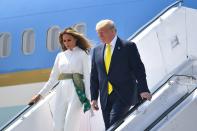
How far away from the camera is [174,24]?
6.01 meters

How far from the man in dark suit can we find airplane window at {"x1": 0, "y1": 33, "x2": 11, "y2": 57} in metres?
4.69

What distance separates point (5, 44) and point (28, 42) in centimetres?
63

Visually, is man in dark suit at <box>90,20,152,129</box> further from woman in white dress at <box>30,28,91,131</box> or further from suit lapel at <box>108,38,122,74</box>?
woman in white dress at <box>30,28,91,131</box>

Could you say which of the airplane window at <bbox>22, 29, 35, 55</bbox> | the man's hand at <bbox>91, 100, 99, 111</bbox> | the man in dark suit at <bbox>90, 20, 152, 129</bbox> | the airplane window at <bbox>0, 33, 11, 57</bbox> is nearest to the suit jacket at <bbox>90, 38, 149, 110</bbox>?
the man in dark suit at <bbox>90, 20, 152, 129</bbox>

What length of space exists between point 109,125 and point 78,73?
0.86 m

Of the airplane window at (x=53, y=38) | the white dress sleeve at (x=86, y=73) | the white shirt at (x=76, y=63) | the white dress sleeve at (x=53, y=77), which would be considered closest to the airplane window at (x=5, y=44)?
the airplane window at (x=53, y=38)

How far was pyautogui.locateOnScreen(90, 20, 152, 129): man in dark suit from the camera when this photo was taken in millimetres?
4555

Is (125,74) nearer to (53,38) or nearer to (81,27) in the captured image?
(81,27)

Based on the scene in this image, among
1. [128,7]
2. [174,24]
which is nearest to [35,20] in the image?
[128,7]

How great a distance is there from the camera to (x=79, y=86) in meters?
5.22

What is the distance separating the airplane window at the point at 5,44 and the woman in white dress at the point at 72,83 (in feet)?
13.0

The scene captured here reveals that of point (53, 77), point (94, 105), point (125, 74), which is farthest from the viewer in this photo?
point (53, 77)

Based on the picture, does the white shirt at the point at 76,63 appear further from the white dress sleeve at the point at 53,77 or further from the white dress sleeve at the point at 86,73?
the white dress sleeve at the point at 53,77

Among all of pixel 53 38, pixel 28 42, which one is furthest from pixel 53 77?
pixel 28 42
